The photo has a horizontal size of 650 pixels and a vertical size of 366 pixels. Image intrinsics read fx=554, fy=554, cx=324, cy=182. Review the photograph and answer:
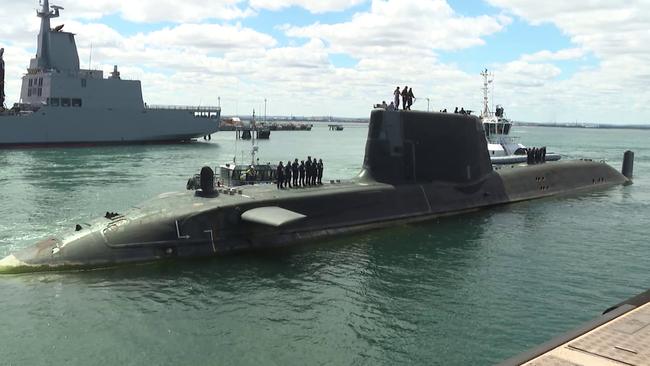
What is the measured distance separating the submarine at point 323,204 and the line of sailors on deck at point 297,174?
1.91 feet

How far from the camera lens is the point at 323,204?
19.7 m

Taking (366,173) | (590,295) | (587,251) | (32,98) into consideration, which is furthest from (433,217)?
(32,98)

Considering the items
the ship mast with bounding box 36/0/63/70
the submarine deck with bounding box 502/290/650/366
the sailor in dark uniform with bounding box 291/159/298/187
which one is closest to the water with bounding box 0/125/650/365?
the submarine deck with bounding box 502/290/650/366

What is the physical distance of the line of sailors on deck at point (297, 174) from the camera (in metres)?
20.5

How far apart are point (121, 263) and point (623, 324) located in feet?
41.2

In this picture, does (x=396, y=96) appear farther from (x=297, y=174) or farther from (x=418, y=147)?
(x=297, y=174)

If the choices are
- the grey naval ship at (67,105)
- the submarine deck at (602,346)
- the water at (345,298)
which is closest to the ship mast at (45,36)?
the grey naval ship at (67,105)

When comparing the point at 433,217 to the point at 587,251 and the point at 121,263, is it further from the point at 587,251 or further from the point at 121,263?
the point at 121,263

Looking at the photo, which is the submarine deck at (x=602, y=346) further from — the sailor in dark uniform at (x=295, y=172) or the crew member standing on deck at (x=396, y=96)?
the crew member standing on deck at (x=396, y=96)

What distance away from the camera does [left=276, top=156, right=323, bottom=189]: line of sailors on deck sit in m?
20.5

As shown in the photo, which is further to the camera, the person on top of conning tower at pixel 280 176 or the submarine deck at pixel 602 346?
the person on top of conning tower at pixel 280 176

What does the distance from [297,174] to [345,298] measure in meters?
8.00

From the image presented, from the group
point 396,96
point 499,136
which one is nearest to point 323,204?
point 396,96

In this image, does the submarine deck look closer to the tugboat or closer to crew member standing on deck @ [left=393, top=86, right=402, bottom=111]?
crew member standing on deck @ [left=393, top=86, right=402, bottom=111]
